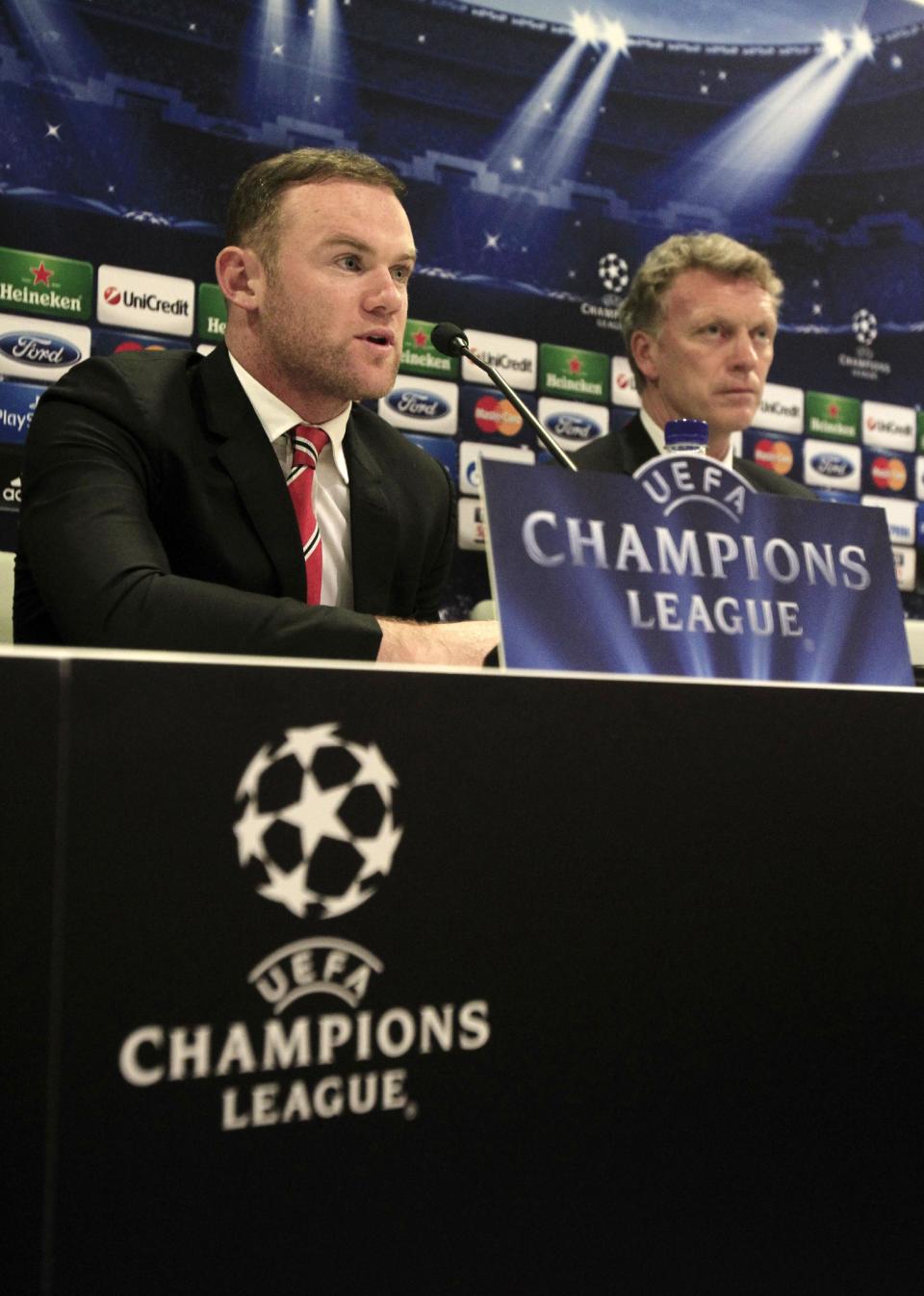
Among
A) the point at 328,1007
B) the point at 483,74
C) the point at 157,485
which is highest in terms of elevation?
the point at 483,74

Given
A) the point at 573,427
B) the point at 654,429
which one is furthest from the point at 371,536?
the point at 573,427

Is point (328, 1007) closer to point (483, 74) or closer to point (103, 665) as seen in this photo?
point (103, 665)

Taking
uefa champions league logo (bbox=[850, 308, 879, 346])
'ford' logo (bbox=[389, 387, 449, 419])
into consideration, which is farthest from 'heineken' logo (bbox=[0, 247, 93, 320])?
uefa champions league logo (bbox=[850, 308, 879, 346])

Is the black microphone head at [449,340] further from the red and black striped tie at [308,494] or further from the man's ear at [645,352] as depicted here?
the man's ear at [645,352]

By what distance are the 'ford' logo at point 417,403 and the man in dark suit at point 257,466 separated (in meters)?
1.27

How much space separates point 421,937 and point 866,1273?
1.15 feet

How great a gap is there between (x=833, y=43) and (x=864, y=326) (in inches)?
31.9

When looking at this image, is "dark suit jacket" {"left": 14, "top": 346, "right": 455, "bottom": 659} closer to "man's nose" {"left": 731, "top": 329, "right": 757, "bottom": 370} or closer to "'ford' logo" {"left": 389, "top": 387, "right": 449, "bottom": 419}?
"man's nose" {"left": 731, "top": 329, "right": 757, "bottom": 370}

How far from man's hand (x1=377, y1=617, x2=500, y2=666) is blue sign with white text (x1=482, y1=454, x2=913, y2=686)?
23 cm

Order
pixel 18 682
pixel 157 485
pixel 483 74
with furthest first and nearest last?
pixel 483 74, pixel 157 485, pixel 18 682

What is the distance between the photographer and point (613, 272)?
320cm

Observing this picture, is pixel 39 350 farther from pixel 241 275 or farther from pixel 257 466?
pixel 257 466

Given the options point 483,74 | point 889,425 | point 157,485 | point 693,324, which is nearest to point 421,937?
point 157,485

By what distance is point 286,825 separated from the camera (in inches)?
22.2
